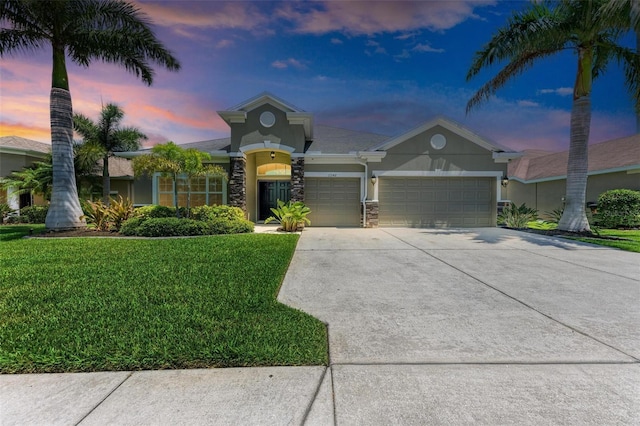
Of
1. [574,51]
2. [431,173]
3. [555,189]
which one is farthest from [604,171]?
[431,173]

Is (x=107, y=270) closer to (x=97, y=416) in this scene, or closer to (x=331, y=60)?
(x=97, y=416)

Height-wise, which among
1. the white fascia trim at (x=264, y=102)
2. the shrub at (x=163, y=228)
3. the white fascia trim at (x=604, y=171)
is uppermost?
the white fascia trim at (x=264, y=102)

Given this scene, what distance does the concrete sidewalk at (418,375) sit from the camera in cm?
189

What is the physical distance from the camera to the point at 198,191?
14.4 m

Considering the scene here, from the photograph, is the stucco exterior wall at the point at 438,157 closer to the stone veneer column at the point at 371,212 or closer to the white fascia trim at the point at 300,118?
the stone veneer column at the point at 371,212

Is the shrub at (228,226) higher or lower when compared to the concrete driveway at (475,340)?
higher

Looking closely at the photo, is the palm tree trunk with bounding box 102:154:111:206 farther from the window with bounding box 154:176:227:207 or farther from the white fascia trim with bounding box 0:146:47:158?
the white fascia trim with bounding box 0:146:47:158

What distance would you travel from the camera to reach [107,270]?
523 centimetres

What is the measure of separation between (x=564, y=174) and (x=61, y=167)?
24.4m

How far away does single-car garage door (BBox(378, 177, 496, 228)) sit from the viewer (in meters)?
13.5

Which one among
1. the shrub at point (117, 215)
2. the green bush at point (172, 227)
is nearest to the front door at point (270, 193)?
the green bush at point (172, 227)

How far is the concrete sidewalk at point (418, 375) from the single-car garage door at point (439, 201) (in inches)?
357

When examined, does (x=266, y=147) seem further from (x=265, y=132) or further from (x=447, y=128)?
(x=447, y=128)

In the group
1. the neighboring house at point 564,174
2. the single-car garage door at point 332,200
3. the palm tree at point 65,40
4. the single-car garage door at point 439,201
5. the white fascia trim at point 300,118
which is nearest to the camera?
the palm tree at point 65,40
